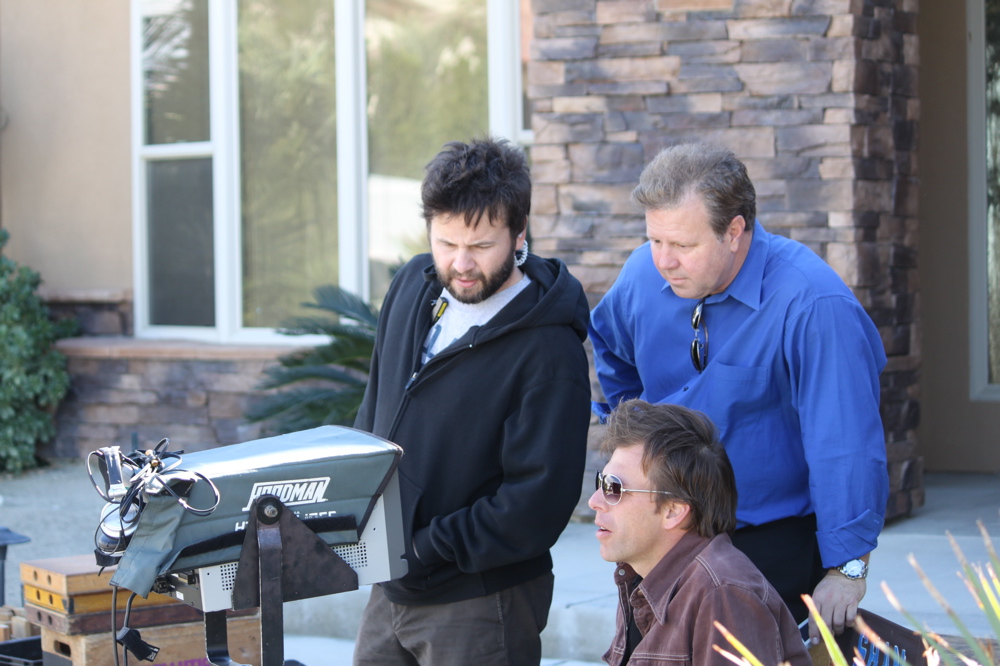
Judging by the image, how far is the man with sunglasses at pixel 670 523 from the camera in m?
2.23

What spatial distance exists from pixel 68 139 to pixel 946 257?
6.13 m

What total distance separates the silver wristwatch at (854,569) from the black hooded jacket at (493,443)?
0.60 metres

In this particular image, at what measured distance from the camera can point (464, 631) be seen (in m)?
2.67

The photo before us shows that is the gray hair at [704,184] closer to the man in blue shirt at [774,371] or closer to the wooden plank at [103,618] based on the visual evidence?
the man in blue shirt at [774,371]

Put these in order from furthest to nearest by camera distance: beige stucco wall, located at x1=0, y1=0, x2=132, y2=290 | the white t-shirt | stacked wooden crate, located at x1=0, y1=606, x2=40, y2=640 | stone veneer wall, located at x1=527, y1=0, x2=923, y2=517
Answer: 1. beige stucco wall, located at x1=0, y1=0, x2=132, y2=290
2. stone veneer wall, located at x1=527, y1=0, x2=923, y2=517
3. stacked wooden crate, located at x1=0, y1=606, x2=40, y2=640
4. the white t-shirt

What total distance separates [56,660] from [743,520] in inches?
76.6

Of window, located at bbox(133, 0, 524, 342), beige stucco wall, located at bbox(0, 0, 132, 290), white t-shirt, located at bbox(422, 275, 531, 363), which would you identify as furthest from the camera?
beige stucco wall, located at bbox(0, 0, 132, 290)

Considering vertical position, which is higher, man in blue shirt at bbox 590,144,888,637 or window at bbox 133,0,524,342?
window at bbox 133,0,524,342

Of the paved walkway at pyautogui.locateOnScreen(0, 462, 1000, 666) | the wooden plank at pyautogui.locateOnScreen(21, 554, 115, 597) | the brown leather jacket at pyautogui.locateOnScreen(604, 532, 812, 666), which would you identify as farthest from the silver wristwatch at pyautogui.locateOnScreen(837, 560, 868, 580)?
the wooden plank at pyautogui.locateOnScreen(21, 554, 115, 597)

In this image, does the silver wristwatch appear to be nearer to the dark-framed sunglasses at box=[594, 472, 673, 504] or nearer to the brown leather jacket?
the brown leather jacket

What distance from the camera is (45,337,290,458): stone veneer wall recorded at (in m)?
7.69

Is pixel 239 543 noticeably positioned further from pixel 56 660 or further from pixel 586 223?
pixel 586 223

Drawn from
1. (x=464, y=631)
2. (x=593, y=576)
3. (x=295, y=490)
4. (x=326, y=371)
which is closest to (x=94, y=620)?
(x=464, y=631)

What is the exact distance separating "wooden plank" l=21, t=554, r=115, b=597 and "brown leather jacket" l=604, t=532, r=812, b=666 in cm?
155
